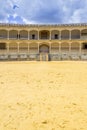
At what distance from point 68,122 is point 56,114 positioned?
29.5 inches

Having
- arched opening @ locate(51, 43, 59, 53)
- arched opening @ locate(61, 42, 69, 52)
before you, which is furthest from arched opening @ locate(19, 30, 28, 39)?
arched opening @ locate(61, 42, 69, 52)

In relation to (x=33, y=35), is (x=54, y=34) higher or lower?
higher

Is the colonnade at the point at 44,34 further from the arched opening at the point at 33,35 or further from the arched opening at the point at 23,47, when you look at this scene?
the arched opening at the point at 23,47

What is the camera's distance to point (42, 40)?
51969 mm

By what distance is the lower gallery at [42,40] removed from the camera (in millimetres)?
51812

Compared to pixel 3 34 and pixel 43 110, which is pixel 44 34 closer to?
pixel 3 34

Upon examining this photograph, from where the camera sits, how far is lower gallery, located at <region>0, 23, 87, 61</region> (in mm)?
51812

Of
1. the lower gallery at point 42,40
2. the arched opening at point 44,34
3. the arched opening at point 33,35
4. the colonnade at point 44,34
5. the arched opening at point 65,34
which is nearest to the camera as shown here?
the lower gallery at point 42,40

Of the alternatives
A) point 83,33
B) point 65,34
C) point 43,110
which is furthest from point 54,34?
point 43,110

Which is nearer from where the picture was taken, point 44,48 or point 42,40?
point 42,40

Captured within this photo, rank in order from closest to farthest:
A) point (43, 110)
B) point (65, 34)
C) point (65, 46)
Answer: point (43, 110)
point (65, 46)
point (65, 34)

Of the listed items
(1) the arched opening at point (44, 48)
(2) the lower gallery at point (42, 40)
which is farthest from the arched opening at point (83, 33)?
(1) the arched opening at point (44, 48)

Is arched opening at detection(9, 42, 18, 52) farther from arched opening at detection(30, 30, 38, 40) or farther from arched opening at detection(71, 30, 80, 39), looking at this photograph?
arched opening at detection(71, 30, 80, 39)

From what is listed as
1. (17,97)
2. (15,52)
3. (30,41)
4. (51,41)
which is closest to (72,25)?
(51,41)
